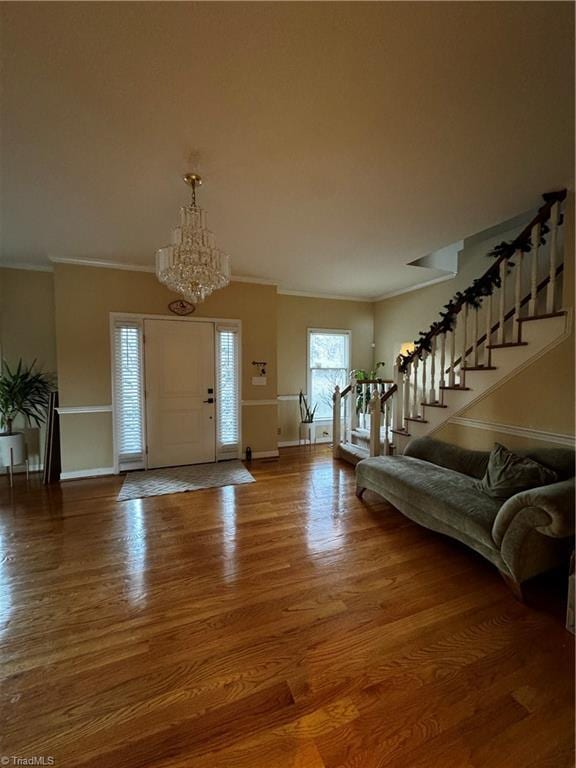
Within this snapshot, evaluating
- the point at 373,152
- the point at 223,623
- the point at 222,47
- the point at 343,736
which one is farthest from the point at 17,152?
the point at 343,736

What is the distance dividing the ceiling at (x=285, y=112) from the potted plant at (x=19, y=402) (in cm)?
181

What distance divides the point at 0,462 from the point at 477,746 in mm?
4736

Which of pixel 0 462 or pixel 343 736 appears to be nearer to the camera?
pixel 343 736

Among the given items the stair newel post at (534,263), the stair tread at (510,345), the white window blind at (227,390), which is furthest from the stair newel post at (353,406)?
the stair newel post at (534,263)

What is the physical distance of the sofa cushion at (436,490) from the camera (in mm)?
2062

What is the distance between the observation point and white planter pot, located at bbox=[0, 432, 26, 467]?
139 inches

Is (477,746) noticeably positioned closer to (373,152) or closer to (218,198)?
(373,152)

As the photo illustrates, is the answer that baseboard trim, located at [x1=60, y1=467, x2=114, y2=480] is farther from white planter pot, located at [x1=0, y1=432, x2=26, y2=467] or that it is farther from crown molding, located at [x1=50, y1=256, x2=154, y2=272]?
crown molding, located at [x1=50, y1=256, x2=154, y2=272]

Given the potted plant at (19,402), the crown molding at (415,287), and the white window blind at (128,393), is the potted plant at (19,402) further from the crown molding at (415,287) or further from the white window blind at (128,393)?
the crown molding at (415,287)

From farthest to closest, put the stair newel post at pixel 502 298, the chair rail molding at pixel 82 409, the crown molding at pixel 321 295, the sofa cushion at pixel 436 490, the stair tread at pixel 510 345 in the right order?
the crown molding at pixel 321 295 < the chair rail molding at pixel 82 409 < the stair newel post at pixel 502 298 < the stair tread at pixel 510 345 < the sofa cushion at pixel 436 490

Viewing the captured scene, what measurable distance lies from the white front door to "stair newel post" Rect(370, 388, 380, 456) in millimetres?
2309

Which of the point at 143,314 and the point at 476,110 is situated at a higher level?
the point at 476,110

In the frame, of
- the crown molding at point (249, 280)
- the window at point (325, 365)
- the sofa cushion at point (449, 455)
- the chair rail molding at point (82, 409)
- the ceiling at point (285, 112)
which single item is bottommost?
the sofa cushion at point (449, 455)

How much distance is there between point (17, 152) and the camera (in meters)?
1.93
